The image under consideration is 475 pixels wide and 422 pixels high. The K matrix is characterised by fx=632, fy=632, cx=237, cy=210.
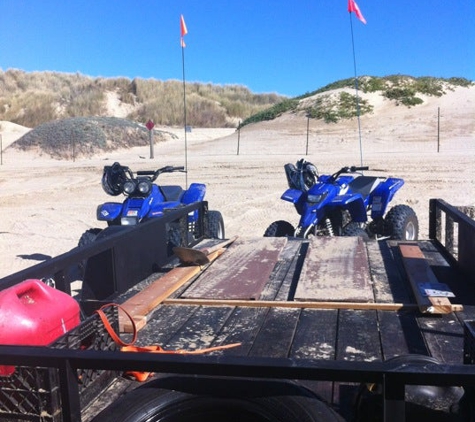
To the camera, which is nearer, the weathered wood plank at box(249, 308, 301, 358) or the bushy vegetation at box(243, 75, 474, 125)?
the weathered wood plank at box(249, 308, 301, 358)

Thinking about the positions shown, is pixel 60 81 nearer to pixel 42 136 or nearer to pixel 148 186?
pixel 42 136

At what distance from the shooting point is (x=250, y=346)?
2.89m

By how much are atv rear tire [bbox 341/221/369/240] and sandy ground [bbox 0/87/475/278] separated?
2.38 m

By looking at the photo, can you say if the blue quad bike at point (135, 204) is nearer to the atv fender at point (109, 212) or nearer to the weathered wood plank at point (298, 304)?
the atv fender at point (109, 212)

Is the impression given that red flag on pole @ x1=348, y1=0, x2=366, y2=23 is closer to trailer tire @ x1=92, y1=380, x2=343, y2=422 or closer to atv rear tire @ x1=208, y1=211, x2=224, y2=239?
atv rear tire @ x1=208, y1=211, x2=224, y2=239

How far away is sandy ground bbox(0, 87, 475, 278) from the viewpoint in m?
10.7

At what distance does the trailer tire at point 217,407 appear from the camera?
5.66ft

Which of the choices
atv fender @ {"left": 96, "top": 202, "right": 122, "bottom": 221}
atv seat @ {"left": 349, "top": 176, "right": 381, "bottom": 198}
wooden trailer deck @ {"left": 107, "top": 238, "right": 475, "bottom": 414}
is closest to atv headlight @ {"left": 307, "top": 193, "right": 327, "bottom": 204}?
atv seat @ {"left": 349, "top": 176, "right": 381, "bottom": 198}

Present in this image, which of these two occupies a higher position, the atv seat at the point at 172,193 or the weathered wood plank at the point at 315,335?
the atv seat at the point at 172,193

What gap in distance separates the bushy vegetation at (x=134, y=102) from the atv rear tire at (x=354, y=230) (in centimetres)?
3403

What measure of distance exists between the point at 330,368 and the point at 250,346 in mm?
1462

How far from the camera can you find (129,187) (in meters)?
6.81

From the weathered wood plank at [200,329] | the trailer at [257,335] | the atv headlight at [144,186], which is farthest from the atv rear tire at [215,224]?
the weathered wood plank at [200,329]

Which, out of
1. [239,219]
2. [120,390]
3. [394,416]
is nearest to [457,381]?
[394,416]
